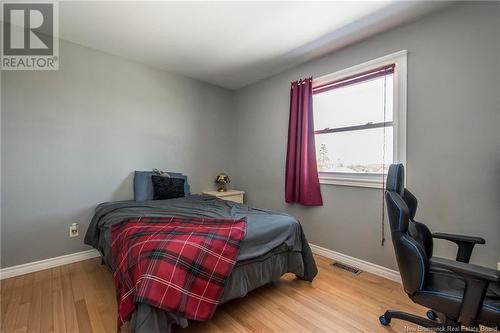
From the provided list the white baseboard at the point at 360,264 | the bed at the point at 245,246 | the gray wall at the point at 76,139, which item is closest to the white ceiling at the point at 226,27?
the gray wall at the point at 76,139

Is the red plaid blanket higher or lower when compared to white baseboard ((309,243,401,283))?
higher

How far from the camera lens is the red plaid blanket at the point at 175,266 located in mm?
1234

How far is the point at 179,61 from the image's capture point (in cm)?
297

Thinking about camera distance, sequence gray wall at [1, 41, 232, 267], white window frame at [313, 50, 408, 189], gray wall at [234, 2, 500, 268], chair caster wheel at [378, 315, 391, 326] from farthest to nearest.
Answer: gray wall at [1, 41, 232, 267] < white window frame at [313, 50, 408, 189] < gray wall at [234, 2, 500, 268] < chair caster wheel at [378, 315, 391, 326]

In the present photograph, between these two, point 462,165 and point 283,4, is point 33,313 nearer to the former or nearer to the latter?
point 283,4

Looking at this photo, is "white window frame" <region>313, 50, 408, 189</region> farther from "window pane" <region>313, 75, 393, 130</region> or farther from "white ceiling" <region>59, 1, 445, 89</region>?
"white ceiling" <region>59, 1, 445, 89</region>

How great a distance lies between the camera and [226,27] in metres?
2.22

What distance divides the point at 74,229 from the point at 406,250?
10.2 feet

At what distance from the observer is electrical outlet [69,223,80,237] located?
8.26ft

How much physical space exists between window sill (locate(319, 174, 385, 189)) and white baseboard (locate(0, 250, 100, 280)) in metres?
2.85

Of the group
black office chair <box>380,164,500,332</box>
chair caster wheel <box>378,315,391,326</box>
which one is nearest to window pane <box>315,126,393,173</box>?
black office chair <box>380,164,500,332</box>

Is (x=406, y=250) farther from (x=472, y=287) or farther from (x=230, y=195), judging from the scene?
(x=230, y=195)

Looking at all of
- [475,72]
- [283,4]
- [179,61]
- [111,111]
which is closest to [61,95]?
[111,111]

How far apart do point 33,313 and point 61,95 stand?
2.07 metres
